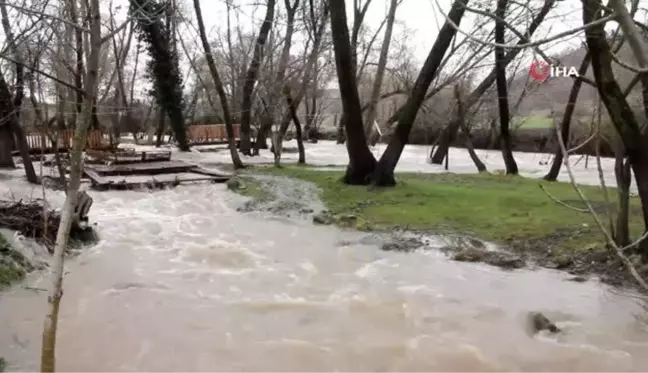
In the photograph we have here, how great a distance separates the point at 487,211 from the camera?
9.68 meters

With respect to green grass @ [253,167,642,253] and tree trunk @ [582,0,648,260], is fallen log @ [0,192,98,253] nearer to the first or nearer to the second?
green grass @ [253,167,642,253]

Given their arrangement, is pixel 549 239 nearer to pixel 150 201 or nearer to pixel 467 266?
pixel 467 266

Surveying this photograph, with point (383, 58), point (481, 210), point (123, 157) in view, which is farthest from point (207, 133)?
point (481, 210)

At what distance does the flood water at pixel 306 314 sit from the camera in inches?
186

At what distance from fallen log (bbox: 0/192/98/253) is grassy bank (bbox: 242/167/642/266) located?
12.0 ft

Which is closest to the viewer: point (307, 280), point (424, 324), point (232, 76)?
point (424, 324)

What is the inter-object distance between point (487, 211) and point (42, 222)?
19.9 feet

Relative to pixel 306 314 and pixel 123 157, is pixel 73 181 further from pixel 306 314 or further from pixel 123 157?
pixel 123 157

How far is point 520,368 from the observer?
4.64 meters

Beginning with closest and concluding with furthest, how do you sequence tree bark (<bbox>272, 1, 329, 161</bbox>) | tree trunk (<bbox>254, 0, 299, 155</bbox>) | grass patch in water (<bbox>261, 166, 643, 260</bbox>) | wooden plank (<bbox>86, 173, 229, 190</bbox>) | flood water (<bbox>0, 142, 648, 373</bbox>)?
1. flood water (<bbox>0, 142, 648, 373</bbox>)
2. grass patch in water (<bbox>261, 166, 643, 260</bbox>)
3. wooden plank (<bbox>86, 173, 229, 190</bbox>)
4. tree bark (<bbox>272, 1, 329, 161</bbox>)
5. tree trunk (<bbox>254, 0, 299, 155</bbox>)

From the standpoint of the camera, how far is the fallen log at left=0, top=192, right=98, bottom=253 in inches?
288

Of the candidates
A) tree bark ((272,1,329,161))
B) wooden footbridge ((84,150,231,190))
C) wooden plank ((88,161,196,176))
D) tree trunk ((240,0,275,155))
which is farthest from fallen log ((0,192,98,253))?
tree trunk ((240,0,275,155))

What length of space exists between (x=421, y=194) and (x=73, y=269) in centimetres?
619

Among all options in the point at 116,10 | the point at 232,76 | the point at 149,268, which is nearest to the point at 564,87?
the point at 232,76
